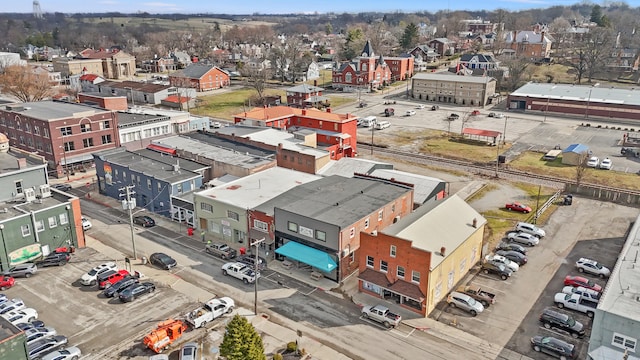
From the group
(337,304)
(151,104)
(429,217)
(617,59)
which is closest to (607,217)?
(429,217)

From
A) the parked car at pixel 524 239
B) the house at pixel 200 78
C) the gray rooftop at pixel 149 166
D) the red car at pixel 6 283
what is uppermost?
the house at pixel 200 78

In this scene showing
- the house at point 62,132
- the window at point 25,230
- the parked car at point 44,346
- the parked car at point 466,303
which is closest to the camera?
the parked car at point 44,346

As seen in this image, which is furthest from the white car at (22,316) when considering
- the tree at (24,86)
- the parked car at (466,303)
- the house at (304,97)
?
the tree at (24,86)

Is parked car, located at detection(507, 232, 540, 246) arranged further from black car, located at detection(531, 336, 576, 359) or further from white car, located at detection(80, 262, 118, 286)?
white car, located at detection(80, 262, 118, 286)

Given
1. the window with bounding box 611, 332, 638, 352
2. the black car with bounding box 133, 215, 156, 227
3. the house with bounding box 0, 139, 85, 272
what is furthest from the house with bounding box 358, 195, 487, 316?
the house with bounding box 0, 139, 85, 272

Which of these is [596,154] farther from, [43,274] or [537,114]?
[43,274]

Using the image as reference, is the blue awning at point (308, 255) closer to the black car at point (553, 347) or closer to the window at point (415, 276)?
the window at point (415, 276)
